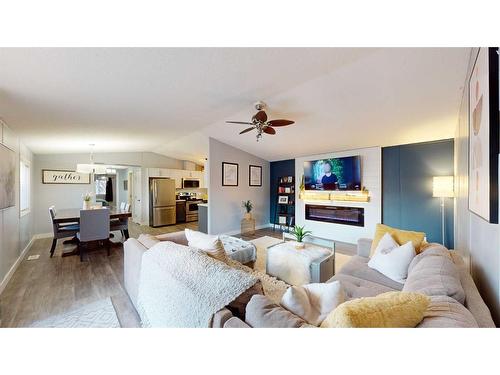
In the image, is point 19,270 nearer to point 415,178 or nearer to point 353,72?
point 353,72

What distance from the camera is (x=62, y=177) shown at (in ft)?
17.2

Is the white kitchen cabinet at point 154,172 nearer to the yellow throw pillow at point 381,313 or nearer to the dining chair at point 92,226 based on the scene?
the dining chair at point 92,226

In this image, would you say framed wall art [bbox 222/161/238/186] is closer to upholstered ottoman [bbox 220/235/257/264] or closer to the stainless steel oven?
upholstered ottoman [bbox 220/235/257/264]

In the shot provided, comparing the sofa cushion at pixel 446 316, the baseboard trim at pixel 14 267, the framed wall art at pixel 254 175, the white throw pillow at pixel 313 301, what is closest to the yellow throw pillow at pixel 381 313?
the sofa cushion at pixel 446 316

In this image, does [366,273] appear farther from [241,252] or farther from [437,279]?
[241,252]

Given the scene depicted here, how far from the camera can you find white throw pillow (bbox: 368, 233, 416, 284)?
5.94ft

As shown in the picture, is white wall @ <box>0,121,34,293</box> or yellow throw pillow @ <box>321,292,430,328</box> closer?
yellow throw pillow @ <box>321,292,430,328</box>

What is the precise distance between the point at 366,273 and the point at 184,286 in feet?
5.67

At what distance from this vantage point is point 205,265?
4.20ft

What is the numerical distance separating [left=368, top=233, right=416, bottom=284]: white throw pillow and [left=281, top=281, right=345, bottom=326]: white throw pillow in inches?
46.2

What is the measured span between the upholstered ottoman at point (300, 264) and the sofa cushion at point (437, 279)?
96cm

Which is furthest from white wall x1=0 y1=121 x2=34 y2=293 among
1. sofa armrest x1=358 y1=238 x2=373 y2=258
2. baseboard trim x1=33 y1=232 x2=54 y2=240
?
sofa armrest x1=358 y1=238 x2=373 y2=258

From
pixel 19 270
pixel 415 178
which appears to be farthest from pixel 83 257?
pixel 415 178
